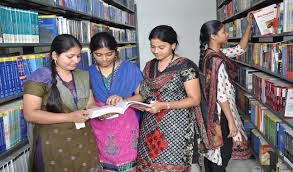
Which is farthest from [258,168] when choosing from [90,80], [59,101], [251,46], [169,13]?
[169,13]

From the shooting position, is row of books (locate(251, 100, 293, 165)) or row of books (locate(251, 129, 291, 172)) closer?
row of books (locate(251, 100, 293, 165))

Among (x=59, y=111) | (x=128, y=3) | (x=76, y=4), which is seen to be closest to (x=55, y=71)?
(x=59, y=111)

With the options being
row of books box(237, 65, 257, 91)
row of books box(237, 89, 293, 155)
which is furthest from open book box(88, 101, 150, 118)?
row of books box(237, 65, 257, 91)

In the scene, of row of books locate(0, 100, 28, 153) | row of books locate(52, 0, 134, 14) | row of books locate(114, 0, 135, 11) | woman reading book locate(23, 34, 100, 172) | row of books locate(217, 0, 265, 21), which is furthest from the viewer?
row of books locate(114, 0, 135, 11)

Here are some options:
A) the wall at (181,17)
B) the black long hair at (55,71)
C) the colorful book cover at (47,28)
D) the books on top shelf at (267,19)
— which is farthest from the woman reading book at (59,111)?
the wall at (181,17)

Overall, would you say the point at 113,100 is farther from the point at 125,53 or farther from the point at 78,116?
the point at 125,53

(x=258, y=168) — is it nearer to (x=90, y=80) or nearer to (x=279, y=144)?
(x=279, y=144)

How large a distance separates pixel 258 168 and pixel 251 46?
127 cm

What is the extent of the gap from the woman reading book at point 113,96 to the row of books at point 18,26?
0.48m

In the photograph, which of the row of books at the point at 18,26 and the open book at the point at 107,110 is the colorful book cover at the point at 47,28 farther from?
the open book at the point at 107,110

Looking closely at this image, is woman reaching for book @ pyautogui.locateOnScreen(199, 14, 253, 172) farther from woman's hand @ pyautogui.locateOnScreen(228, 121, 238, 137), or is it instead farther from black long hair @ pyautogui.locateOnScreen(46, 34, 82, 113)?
black long hair @ pyautogui.locateOnScreen(46, 34, 82, 113)

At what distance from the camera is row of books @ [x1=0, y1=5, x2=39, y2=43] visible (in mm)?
1975

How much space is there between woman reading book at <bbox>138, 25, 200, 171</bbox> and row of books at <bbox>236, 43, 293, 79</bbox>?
82cm

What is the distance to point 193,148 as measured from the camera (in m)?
2.11
